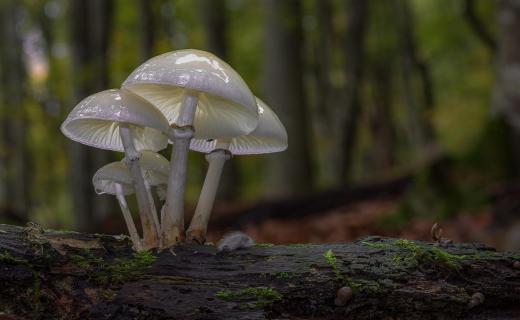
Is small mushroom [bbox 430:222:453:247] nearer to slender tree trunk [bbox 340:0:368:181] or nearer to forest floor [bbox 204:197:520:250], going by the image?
forest floor [bbox 204:197:520:250]

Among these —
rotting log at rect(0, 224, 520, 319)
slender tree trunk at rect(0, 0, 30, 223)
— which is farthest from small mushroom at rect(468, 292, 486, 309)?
slender tree trunk at rect(0, 0, 30, 223)

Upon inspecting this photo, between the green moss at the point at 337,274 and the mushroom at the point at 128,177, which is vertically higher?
the mushroom at the point at 128,177

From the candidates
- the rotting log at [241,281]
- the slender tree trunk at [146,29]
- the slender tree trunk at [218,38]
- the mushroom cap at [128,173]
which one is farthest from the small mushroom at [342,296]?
the slender tree trunk at [218,38]

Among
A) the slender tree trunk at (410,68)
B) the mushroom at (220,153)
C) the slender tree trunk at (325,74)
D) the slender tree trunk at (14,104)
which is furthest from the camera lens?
the slender tree trunk at (325,74)

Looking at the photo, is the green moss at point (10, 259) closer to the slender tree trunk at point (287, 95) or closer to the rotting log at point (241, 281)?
the rotting log at point (241, 281)

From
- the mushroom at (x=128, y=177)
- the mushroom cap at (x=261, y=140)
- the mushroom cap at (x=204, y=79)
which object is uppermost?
the mushroom cap at (x=204, y=79)

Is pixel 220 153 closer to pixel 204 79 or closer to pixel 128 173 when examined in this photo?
pixel 128 173

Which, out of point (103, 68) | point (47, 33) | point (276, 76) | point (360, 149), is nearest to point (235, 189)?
point (276, 76)
